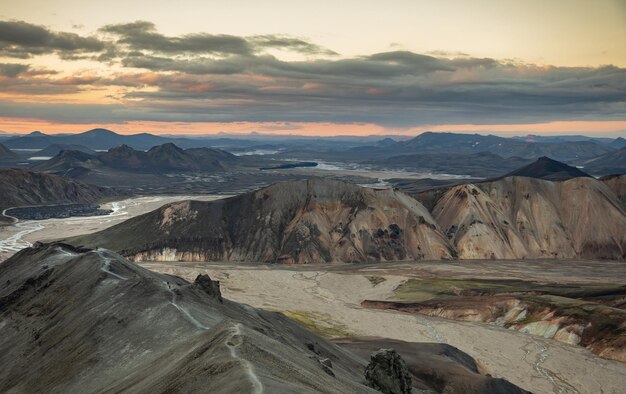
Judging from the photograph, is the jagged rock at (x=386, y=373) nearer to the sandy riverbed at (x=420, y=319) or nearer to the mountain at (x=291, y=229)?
the sandy riverbed at (x=420, y=319)

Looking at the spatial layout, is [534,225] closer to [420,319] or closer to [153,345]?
[420,319]

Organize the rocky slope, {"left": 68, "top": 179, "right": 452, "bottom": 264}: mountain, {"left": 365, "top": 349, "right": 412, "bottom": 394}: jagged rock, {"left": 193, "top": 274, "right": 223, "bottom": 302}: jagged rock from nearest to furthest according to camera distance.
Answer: {"left": 365, "top": 349, "right": 412, "bottom": 394}: jagged rock < {"left": 193, "top": 274, "right": 223, "bottom": 302}: jagged rock < the rocky slope < {"left": 68, "top": 179, "right": 452, "bottom": 264}: mountain

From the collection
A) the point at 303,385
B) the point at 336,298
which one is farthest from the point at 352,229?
the point at 303,385

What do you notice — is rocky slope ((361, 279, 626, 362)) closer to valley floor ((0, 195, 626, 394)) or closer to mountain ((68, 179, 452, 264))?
valley floor ((0, 195, 626, 394))

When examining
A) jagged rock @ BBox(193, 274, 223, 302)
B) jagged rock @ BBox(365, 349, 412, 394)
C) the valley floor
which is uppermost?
jagged rock @ BBox(193, 274, 223, 302)

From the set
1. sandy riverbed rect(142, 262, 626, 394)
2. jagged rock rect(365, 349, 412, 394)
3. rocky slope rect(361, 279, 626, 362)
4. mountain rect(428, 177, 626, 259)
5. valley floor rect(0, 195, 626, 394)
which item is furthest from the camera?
mountain rect(428, 177, 626, 259)

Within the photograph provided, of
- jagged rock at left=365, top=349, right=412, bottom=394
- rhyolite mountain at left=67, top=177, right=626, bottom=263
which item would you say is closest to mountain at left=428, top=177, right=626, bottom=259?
rhyolite mountain at left=67, top=177, right=626, bottom=263
